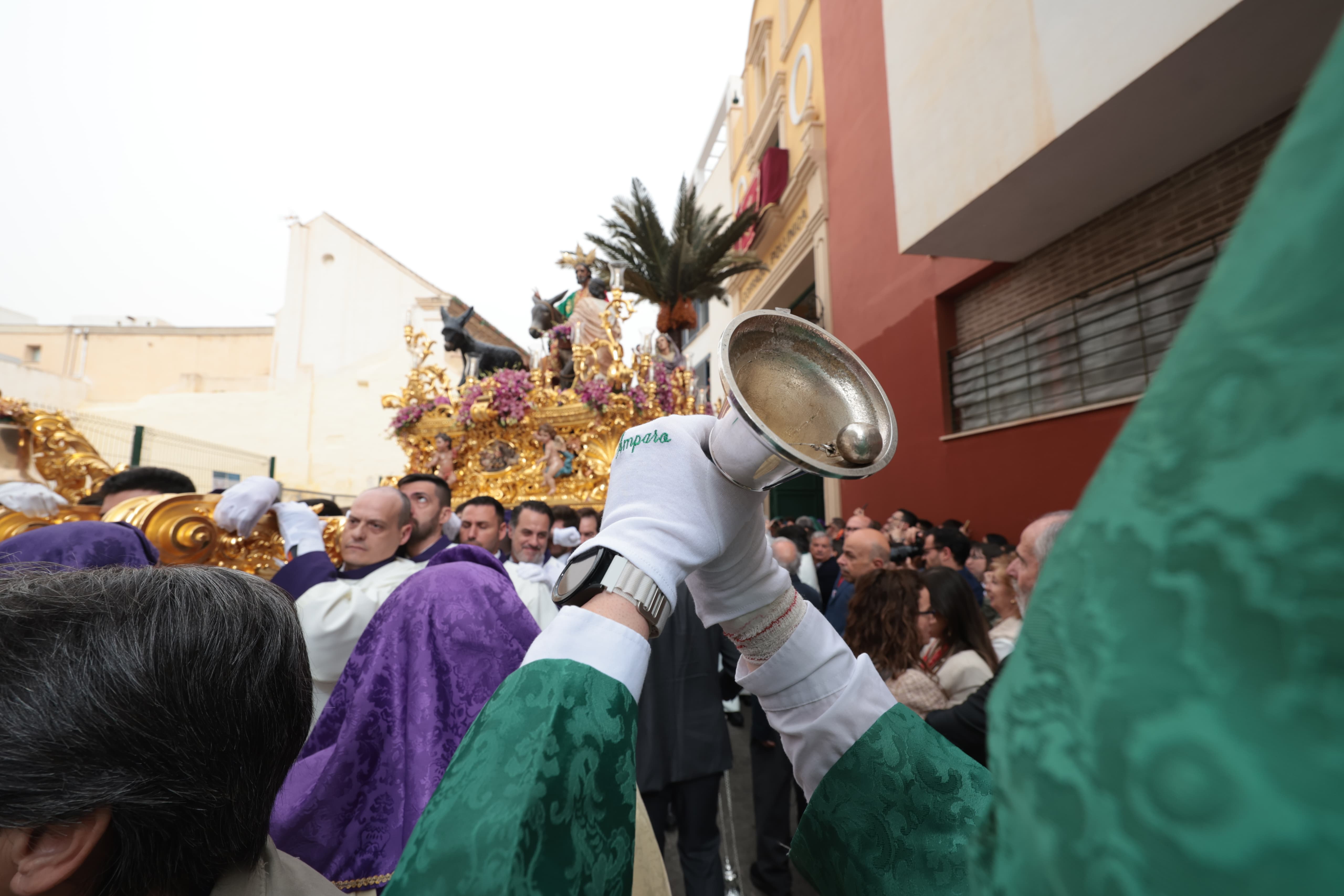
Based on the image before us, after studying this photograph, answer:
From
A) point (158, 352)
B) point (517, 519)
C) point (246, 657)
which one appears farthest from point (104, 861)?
point (158, 352)

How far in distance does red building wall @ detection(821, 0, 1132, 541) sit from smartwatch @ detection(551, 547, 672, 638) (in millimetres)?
6011

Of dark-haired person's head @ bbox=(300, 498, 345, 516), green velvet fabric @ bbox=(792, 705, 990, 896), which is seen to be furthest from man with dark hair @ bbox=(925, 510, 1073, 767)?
dark-haired person's head @ bbox=(300, 498, 345, 516)

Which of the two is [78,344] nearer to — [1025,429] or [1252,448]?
[1025,429]

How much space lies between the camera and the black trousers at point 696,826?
129 inches

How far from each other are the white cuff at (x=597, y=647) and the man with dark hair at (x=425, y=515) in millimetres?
2509

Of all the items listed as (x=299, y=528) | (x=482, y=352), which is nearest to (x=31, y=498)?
→ (x=299, y=528)

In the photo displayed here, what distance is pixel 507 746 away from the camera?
27.0 inches

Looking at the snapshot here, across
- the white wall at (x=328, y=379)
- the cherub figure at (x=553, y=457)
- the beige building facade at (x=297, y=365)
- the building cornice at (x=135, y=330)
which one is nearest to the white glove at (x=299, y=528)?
the cherub figure at (x=553, y=457)

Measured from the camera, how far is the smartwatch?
0.84m

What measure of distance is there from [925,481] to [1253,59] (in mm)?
5279

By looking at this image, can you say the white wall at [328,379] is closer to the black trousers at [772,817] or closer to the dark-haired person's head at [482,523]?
the dark-haired person's head at [482,523]

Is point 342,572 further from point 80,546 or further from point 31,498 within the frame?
point 31,498

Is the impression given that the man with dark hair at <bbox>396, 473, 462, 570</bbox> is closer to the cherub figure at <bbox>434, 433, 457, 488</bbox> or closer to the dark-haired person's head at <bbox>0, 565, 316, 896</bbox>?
the dark-haired person's head at <bbox>0, 565, 316, 896</bbox>

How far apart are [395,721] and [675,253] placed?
44.3ft
